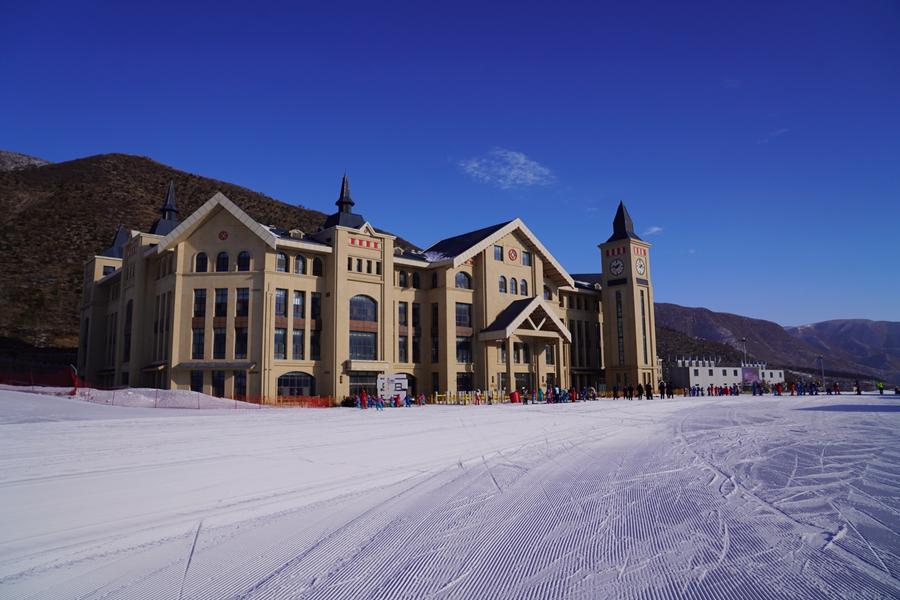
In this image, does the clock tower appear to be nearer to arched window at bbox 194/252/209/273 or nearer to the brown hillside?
arched window at bbox 194/252/209/273

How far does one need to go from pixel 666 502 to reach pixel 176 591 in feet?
21.1

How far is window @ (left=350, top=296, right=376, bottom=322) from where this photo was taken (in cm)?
5034

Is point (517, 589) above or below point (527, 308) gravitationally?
below

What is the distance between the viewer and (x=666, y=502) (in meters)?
8.52

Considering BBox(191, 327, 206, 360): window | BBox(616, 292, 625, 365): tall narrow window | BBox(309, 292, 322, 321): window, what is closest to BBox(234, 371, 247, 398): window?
BBox(191, 327, 206, 360): window

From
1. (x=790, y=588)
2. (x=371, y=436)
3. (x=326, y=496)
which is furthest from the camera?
(x=371, y=436)

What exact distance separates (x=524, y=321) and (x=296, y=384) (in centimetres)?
2195

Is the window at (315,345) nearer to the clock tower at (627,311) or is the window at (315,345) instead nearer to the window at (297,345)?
the window at (297,345)

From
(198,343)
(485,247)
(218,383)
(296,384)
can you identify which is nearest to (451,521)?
(296,384)

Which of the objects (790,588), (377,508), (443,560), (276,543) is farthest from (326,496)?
(790,588)

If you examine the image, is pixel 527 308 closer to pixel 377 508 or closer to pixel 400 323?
pixel 400 323

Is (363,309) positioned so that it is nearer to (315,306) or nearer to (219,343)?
(315,306)

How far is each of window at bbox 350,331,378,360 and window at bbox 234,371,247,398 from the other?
8.64m

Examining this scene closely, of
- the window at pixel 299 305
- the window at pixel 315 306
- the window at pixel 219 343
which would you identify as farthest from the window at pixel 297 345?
the window at pixel 219 343
